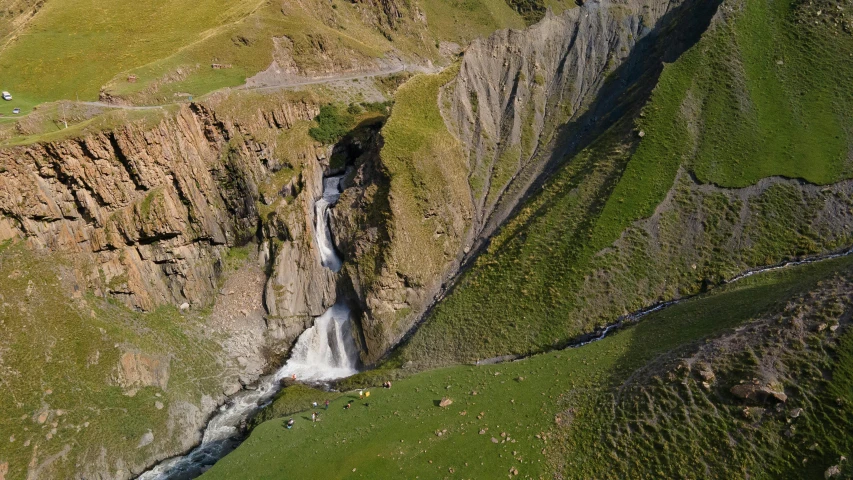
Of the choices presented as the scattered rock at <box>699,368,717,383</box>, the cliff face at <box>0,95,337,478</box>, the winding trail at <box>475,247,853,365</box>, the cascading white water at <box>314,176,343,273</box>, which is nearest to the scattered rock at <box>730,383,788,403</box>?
the scattered rock at <box>699,368,717,383</box>

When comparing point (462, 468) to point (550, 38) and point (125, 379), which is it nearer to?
point (125, 379)

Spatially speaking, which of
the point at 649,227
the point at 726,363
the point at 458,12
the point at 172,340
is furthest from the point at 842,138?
the point at 458,12

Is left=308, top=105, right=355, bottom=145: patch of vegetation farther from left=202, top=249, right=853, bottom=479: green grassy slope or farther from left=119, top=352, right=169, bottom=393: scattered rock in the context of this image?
left=202, top=249, right=853, bottom=479: green grassy slope

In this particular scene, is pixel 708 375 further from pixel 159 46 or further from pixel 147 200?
pixel 159 46

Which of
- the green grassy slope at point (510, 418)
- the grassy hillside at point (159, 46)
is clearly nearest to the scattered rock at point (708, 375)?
the green grassy slope at point (510, 418)

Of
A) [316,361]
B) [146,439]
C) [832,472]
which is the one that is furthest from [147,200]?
[832,472]
